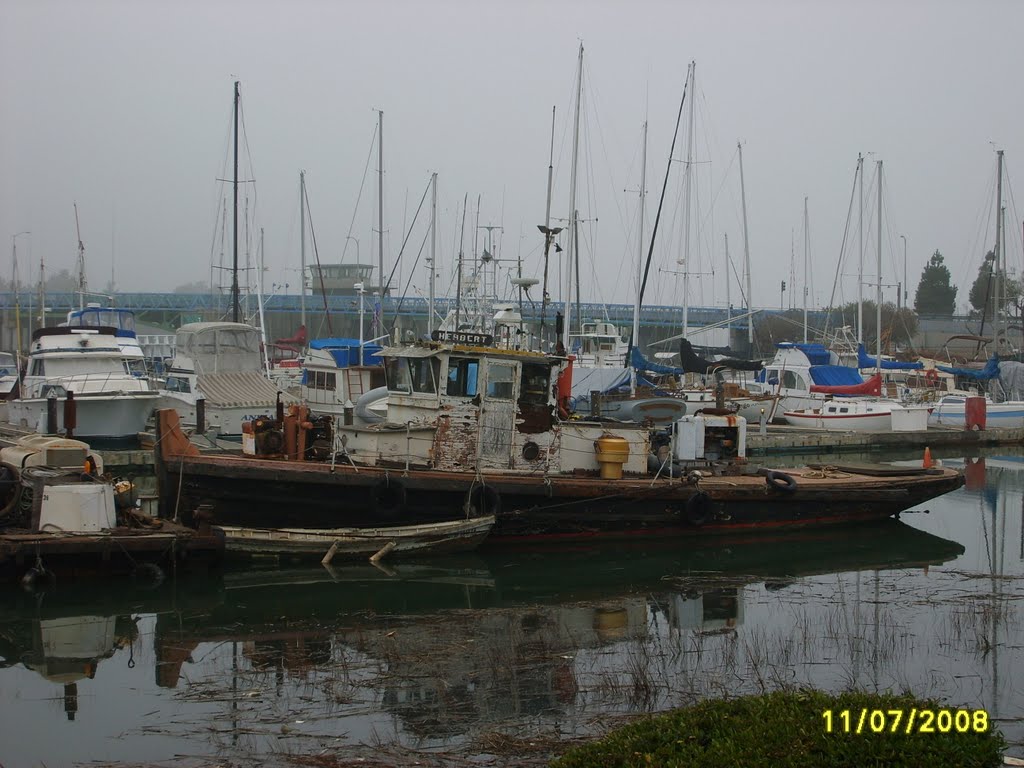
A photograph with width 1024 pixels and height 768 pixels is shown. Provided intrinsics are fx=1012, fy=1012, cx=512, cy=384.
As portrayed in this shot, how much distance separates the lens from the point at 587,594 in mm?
Answer: 13930

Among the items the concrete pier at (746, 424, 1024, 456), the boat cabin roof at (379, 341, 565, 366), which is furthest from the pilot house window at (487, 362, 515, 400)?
the concrete pier at (746, 424, 1024, 456)

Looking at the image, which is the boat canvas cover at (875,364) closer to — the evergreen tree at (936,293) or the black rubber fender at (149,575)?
the black rubber fender at (149,575)

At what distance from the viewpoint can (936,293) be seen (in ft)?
308

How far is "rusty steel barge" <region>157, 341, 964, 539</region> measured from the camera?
47.1 ft

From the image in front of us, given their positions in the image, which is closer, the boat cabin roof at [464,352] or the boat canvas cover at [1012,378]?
the boat cabin roof at [464,352]

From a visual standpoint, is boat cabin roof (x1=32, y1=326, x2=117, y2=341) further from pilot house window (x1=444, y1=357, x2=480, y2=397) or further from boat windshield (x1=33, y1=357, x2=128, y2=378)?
pilot house window (x1=444, y1=357, x2=480, y2=397)

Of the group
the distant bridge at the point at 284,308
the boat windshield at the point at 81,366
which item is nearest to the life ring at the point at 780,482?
the boat windshield at the point at 81,366

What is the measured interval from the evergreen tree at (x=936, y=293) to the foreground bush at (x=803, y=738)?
93.5 metres

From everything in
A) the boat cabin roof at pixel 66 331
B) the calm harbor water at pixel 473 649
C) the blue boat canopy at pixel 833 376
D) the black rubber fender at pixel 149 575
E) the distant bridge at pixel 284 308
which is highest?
the distant bridge at pixel 284 308

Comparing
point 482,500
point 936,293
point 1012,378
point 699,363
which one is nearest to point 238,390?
point 482,500

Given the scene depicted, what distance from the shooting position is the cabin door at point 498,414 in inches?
603

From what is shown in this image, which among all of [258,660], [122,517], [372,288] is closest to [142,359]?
[122,517]
